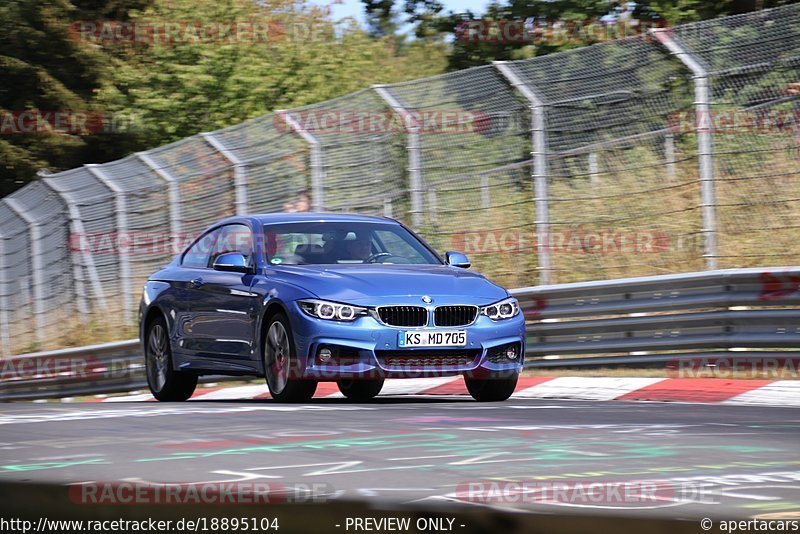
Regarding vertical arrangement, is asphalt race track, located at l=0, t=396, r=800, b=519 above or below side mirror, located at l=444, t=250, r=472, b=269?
below

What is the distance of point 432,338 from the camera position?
10.0 metres

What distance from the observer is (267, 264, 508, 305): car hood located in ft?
32.9

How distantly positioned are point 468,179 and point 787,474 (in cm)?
930

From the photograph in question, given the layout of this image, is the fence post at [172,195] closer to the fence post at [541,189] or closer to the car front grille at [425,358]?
the fence post at [541,189]

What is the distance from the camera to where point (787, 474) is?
19.5ft

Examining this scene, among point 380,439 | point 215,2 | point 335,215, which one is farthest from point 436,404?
point 215,2

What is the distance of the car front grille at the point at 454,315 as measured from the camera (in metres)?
10.1

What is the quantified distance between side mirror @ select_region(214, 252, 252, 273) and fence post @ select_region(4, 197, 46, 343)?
459 inches

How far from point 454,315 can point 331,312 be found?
85 cm

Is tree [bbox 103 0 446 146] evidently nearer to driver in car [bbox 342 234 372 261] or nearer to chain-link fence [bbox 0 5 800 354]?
chain-link fence [bbox 0 5 800 354]

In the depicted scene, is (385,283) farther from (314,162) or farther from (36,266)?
(36,266)

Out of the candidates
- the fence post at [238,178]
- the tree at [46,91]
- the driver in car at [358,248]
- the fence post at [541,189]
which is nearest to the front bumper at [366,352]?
the driver in car at [358,248]

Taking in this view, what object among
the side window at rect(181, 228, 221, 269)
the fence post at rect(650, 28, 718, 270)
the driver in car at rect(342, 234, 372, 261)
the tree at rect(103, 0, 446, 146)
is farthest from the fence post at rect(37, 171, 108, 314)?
the tree at rect(103, 0, 446, 146)

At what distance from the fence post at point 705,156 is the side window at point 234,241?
3.82m
